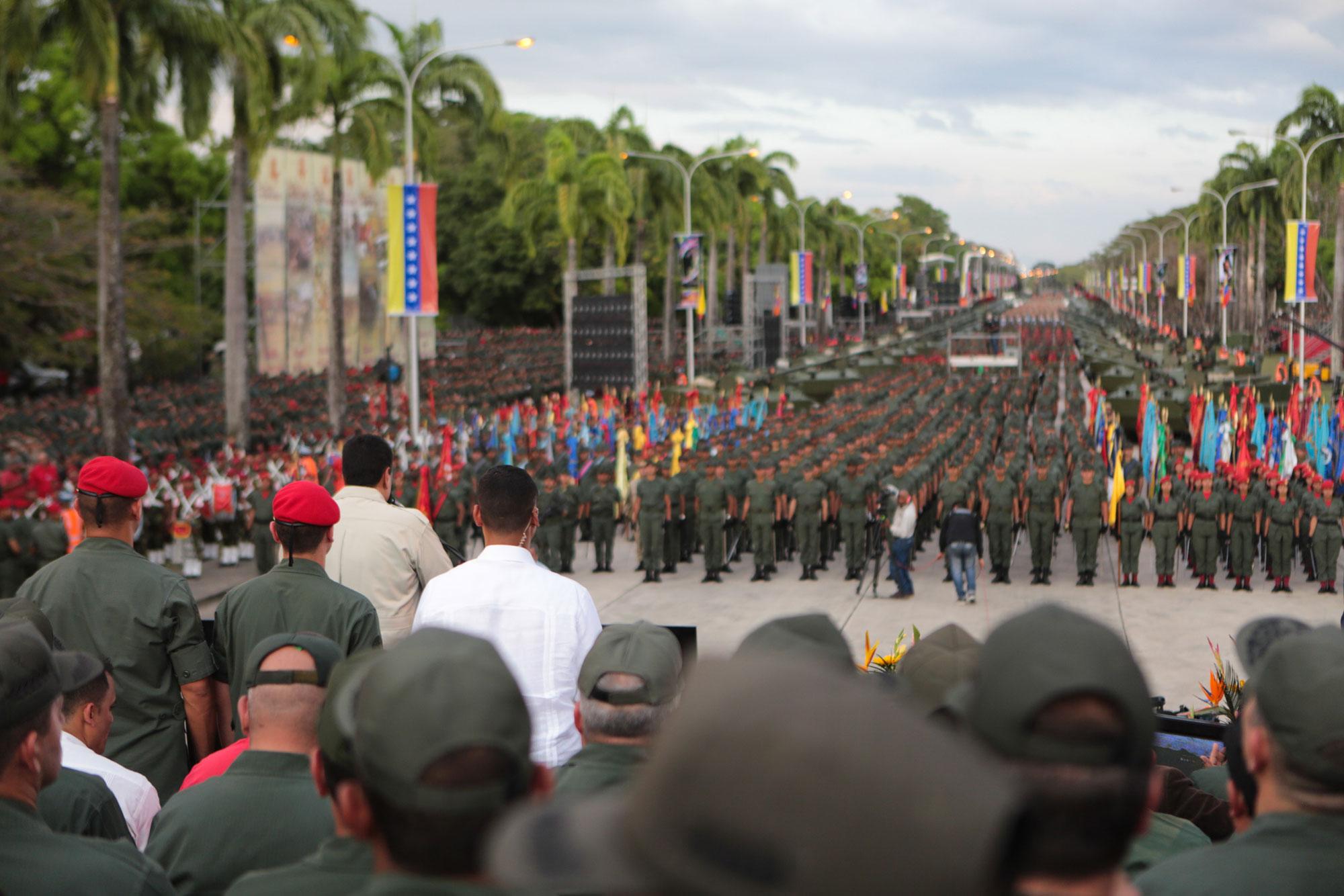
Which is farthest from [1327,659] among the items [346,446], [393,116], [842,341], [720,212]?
[842,341]

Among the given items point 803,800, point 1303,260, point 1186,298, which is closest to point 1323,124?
point 1303,260

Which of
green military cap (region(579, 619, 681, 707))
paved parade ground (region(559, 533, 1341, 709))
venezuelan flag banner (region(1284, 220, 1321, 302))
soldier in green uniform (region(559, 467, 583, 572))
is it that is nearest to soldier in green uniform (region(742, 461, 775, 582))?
paved parade ground (region(559, 533, 1341, 709))

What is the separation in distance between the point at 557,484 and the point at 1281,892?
14.3 metres

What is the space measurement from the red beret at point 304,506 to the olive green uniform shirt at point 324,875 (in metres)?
2.34

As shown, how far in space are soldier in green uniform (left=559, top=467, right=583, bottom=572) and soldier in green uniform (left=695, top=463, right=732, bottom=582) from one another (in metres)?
1.65

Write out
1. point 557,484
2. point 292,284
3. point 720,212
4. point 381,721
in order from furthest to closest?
point 720,212 → point 292,284 → point 557,484 → point 381,721

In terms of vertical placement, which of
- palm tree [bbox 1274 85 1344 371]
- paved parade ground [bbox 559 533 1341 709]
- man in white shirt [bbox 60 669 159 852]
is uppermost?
palm tree [bbox 1274 85 1344 371]

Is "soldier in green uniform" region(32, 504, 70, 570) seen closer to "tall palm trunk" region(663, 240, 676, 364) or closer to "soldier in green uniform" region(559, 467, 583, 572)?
"soldier in green uniform" region(559, 467, 583, 572)

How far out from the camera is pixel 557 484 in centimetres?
1630

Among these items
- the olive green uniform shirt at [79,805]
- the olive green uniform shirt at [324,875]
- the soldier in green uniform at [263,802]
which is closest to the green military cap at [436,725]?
the olive green uniform shirt at [324,875]

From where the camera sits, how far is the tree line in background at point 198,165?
20203mm

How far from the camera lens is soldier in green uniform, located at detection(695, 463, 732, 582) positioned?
16312 millimetres

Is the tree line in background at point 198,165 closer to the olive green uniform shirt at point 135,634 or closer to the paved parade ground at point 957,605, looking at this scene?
the paved parade ground at point 957,605

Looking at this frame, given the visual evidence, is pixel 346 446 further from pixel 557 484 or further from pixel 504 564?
pixel 557 484
